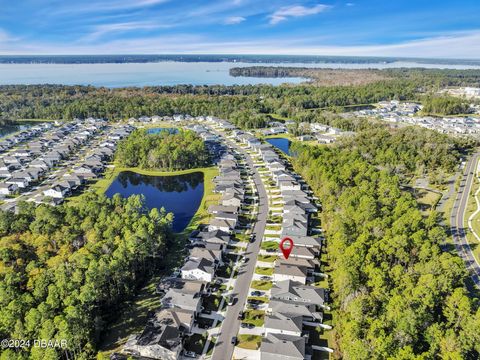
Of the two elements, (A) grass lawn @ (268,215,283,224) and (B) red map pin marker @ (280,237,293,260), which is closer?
(B) red map pin marker @ (280,237,293,260)

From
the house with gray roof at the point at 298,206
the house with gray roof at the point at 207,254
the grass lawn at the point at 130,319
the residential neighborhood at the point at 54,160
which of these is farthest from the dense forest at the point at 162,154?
the grass lawn at the point at 130,319

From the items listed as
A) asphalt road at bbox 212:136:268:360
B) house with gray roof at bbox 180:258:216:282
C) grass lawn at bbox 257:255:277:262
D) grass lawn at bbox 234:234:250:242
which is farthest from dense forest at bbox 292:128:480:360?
house with gray roof at bbox 180:258:216:282

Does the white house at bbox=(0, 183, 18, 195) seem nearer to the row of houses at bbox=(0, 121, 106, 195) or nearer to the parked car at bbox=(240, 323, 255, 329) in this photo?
the row of houses at bbox=(0, 121, 106, 195)

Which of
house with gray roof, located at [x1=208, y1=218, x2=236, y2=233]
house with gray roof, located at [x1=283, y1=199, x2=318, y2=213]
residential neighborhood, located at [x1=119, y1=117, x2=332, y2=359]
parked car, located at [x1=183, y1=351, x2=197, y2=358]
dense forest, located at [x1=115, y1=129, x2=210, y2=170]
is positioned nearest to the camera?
parked car, located at [x1=183, y1=351, x2=197, y2=358]

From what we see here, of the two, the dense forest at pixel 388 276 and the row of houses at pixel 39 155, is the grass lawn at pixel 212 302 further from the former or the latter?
the row of houses at pixel 39 155

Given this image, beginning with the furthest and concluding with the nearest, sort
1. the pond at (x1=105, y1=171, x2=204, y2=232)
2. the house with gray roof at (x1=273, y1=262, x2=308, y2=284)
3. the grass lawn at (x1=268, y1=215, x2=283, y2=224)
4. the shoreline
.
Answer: the pond at (x1=105, y1=171, x2=204, y2=232), the shoreline, the grass lawn at (x1=268, y1=215, x2=283, y2=224), the house with gray roof at (x1=273, y1=262, x2=308, y2=284)

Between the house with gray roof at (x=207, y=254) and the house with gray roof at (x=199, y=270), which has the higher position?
the house with gray roof at (x=207, y=254)
